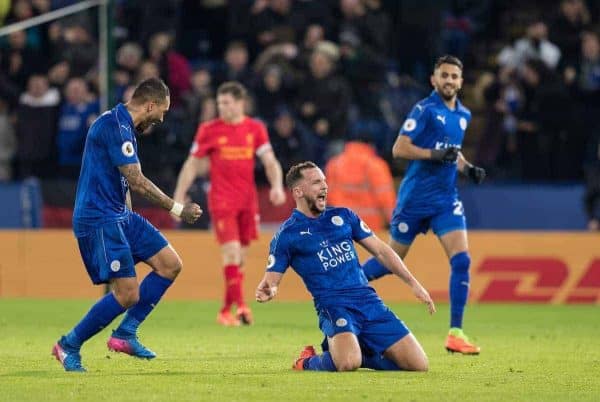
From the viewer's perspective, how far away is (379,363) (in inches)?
422

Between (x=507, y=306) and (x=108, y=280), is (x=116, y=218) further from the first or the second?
(x=507, y=306)

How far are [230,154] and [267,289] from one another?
5.85 m

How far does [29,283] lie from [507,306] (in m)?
5.79

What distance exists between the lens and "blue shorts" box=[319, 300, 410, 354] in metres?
10.5

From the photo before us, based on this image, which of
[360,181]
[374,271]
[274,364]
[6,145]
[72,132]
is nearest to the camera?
[274,364]

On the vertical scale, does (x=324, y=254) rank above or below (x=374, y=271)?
above

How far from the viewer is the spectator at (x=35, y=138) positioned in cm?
1958

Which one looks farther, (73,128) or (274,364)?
(73,128)

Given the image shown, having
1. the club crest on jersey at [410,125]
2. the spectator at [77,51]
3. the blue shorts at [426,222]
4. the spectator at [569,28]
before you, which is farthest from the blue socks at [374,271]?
the spectator at [569,28]

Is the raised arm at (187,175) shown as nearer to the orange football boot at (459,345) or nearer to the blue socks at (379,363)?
the orange football boot at (459,345)

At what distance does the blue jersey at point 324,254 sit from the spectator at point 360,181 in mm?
7931

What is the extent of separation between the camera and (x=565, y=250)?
18.7 meters

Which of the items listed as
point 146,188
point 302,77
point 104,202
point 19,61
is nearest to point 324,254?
point 146,188

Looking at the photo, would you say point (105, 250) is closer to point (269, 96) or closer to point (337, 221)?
point (337, 221)
